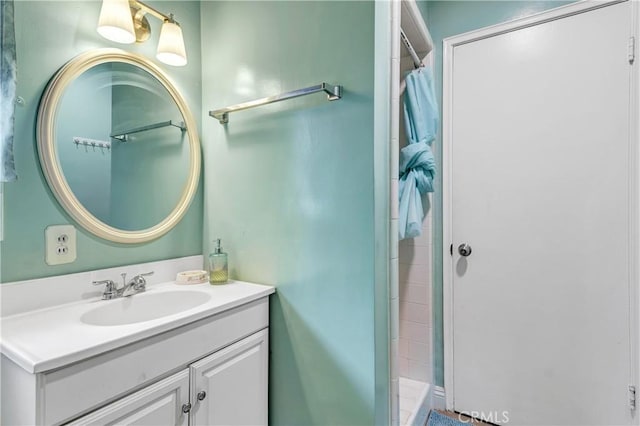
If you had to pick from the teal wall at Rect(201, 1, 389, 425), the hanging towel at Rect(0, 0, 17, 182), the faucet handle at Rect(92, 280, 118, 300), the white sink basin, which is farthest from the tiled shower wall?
the hanging towel at Rect(0, 0, 17, 182)

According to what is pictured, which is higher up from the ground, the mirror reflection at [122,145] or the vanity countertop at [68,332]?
the mirror reflection at [122,145]

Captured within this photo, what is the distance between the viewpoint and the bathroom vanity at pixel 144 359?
690 millimetres

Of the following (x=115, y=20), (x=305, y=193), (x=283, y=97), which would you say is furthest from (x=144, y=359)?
(x=115, y=20)

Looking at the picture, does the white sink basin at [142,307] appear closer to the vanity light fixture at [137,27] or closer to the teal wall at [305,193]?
the teal wall at [305,193]

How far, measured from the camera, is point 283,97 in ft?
3.77

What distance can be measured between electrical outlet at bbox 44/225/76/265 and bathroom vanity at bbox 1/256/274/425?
156mm

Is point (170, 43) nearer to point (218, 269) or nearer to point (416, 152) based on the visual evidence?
point (218, 269)

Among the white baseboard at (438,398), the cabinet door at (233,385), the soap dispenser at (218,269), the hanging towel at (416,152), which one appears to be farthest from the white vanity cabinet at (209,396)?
the white baseboard at (438,398)

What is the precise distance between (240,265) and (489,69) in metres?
1.59

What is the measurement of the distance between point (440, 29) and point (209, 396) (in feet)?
6.73

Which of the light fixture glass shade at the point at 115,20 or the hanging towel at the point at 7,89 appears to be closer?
the hanging towel at the point at 7,89

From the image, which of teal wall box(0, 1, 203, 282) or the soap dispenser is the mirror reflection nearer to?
teal wall box(0, 1, 203, 282)

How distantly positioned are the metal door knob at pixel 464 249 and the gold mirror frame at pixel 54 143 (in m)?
1.43

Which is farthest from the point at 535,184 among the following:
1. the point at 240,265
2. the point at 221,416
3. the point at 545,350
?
the point at 221,416
